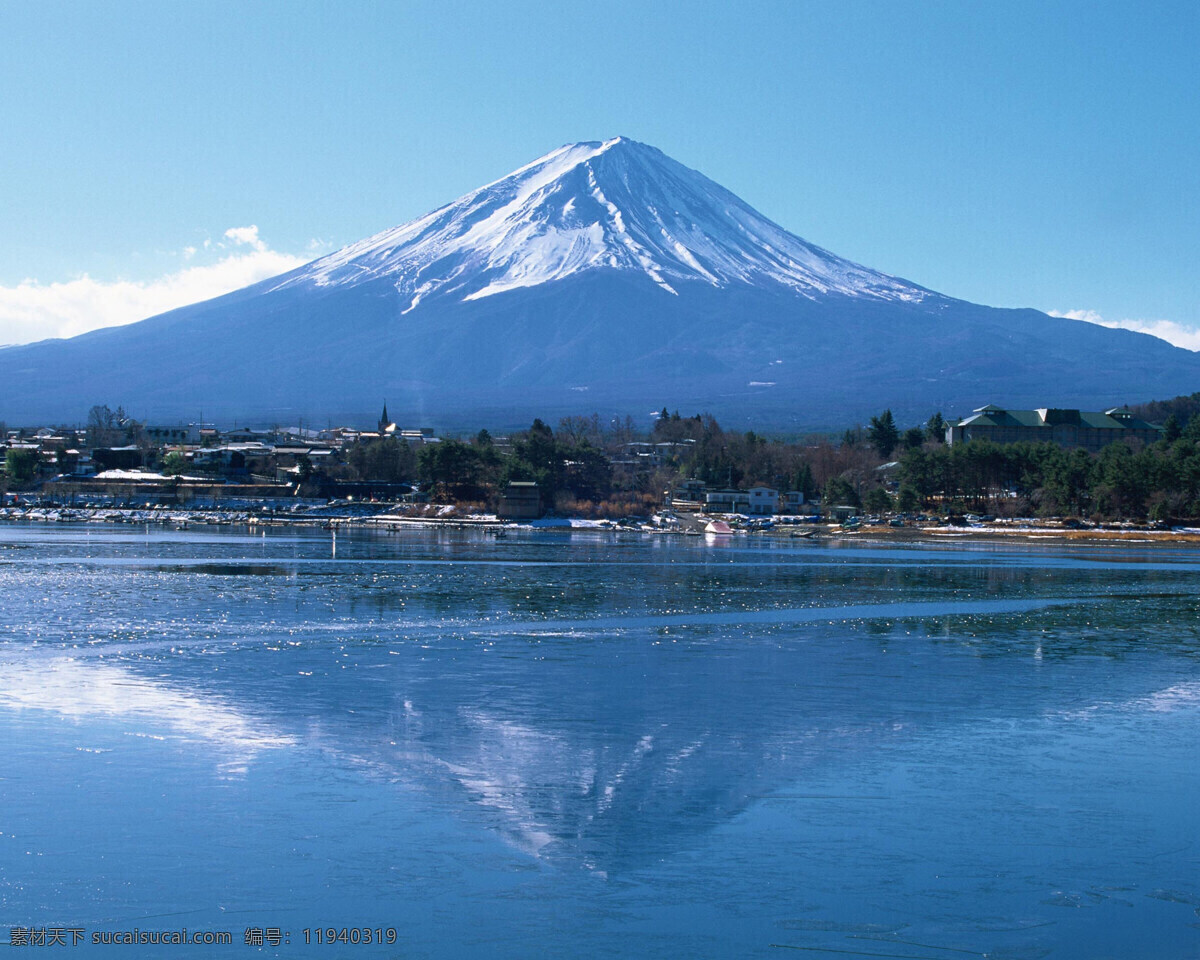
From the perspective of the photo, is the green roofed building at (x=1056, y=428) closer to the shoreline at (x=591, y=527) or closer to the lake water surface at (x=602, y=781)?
the shoreline at (x=591, y=527)

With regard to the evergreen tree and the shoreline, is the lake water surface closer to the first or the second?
the shoreline

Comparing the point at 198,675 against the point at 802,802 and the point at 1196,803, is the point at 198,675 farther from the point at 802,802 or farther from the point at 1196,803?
the point at 1196,803

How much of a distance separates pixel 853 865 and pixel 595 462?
60.7 metres

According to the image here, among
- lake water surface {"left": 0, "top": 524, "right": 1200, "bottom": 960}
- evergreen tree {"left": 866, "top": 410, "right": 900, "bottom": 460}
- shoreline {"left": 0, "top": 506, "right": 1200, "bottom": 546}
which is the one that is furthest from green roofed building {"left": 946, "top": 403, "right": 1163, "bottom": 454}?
lake water surface {"left": 0, "top": 524, "right": 1200, "bottom": 960}

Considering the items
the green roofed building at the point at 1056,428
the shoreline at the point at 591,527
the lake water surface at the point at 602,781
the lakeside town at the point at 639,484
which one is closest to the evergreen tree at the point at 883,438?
the lakeside town at the point at 639,484

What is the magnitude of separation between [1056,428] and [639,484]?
42.5m

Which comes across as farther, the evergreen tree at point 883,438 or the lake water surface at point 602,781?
→ the evergreen tree at point 883,438

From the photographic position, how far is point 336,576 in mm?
31547

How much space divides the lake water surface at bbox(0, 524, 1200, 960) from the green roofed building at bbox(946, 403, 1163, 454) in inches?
3056

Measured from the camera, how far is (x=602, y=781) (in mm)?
11312

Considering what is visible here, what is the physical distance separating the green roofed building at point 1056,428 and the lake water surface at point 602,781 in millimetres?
77629

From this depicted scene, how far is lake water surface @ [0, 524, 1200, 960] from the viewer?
831 cm

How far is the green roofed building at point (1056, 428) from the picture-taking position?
98562mm

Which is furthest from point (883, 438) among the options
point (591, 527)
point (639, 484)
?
point (591, 527)
